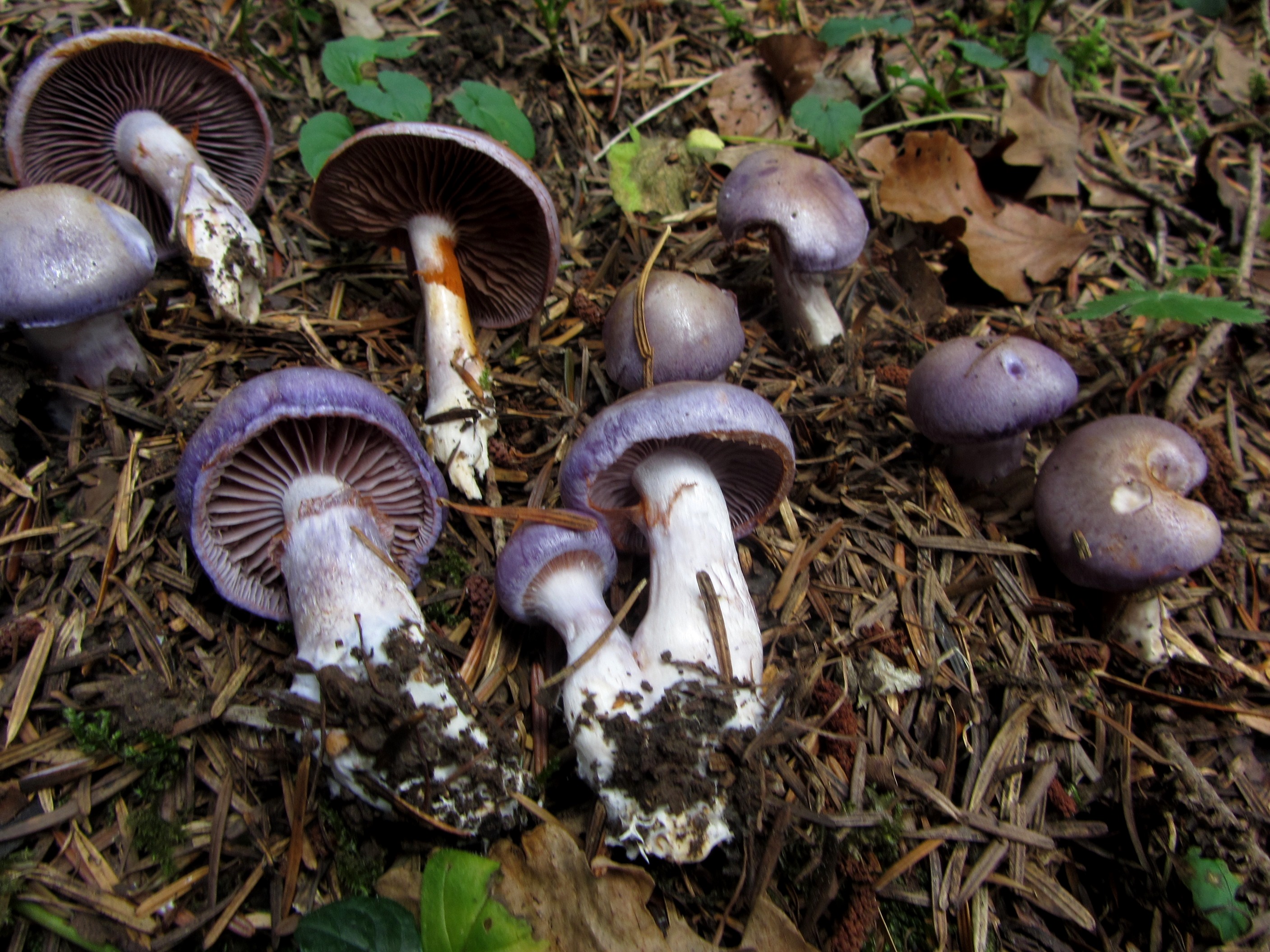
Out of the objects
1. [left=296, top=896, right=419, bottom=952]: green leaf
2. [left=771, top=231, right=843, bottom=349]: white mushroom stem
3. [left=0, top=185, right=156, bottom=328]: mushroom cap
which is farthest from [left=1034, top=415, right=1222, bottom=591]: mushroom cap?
[left=0, top=185, right=156, bottom=328]: mushroom cap

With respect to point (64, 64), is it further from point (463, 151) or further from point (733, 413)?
point (733, 413)

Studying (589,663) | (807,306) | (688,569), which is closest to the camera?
(589,663)

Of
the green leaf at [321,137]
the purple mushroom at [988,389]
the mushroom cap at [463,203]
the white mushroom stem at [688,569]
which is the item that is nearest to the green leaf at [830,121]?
the purple mushroom at [988,389]

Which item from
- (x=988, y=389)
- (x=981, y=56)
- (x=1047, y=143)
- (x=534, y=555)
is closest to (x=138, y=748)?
(x=534, y=555)

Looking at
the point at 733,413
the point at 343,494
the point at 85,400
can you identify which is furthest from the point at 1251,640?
the point at 85,400

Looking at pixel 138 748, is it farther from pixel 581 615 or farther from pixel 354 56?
pixel 354 56
